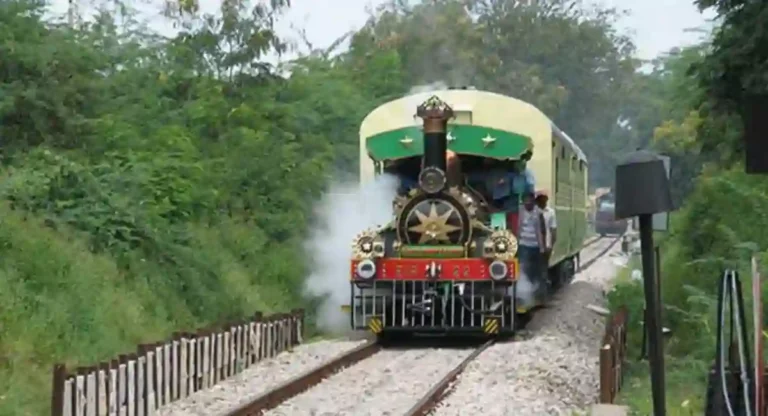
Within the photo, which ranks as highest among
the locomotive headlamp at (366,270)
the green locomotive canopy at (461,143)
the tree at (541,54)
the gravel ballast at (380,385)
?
the tree at (541,54)

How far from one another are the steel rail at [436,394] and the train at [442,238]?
63.9 inches

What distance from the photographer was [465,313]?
52.4 feet

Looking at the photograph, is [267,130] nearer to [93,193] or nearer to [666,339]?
[93,193]

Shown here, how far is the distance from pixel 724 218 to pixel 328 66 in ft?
50.3

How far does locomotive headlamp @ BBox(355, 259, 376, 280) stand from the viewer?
15633mm

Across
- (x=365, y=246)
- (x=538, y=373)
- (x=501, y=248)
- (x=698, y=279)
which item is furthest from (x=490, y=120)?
(x=538, y=373)

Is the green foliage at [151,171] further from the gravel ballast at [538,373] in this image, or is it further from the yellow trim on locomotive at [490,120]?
the gravel ballast at [538,373]

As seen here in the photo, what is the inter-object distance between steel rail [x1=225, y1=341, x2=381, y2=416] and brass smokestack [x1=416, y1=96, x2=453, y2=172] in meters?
2.40

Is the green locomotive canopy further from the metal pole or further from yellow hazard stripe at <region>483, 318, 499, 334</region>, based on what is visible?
the metal pole

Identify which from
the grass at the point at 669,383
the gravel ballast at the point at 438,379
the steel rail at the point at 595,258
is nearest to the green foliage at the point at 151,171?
the gravel ballast at the point at 438,379

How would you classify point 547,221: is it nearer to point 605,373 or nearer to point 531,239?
point 531,239

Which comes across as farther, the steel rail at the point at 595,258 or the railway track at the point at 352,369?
the steel rail at the point at 595,258

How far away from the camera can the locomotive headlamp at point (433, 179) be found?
50.4ft

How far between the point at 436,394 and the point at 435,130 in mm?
4889
